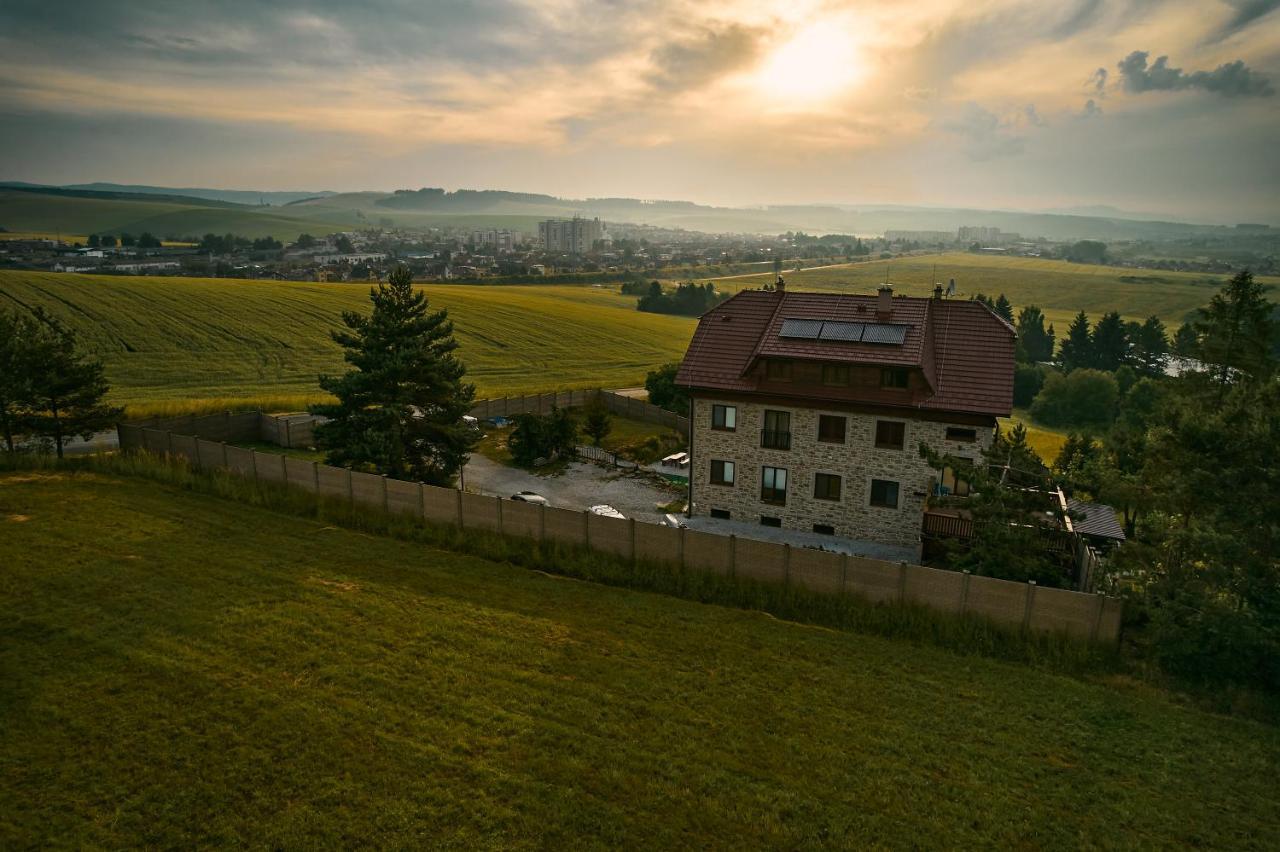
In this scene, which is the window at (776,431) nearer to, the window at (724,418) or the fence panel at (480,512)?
the window at (724,418)

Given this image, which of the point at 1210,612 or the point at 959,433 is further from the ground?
the point at 959,433

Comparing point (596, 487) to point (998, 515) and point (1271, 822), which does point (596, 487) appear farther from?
point (1271, 822)

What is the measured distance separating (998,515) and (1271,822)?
34.1 feet

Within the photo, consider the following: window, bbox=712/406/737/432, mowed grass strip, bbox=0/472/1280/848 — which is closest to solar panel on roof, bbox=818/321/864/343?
window, bbox=712/406/737/432

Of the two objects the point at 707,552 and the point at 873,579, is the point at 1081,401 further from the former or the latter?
the point at 707,552

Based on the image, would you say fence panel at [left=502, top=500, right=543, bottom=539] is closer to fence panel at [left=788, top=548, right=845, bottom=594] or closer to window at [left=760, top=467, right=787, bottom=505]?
fence panel at [left=788, top=548, right=845, bottom=594]

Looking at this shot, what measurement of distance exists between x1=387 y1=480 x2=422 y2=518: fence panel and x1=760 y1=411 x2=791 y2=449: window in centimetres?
1491

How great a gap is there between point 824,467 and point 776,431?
259 centimetres

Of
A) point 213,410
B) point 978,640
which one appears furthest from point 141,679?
point 213,410

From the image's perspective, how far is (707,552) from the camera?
2597 cm

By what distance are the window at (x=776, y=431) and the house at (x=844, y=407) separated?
4 cm

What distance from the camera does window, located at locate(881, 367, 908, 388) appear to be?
32.6 m

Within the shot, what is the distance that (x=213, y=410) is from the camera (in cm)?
5338

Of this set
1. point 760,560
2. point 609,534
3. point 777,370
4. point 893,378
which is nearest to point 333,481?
point 609,534
